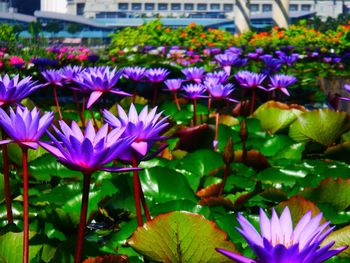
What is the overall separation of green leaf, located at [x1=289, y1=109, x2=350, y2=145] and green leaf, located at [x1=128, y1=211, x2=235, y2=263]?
113 centimetres

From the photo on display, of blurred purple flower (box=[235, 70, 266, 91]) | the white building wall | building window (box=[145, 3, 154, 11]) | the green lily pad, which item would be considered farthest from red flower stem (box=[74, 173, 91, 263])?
the white building wall

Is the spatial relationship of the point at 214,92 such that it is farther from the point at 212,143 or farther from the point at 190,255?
the point at 190,255

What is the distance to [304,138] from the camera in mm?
1841

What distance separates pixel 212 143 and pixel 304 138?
31cm

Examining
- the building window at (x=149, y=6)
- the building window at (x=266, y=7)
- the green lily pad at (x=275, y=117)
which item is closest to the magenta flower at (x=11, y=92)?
the green lily pad at (x=275, y=117)

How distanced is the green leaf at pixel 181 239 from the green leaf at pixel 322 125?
1.13 metres

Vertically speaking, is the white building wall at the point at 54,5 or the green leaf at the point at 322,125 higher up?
the white building wall at the point at 54,5

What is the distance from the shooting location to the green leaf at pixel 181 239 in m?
0.74

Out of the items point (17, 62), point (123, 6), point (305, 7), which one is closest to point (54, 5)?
point (123, 6)

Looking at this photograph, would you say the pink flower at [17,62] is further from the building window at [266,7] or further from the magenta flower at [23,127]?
the building window at [266,7]

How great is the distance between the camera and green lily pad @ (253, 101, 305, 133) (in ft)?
6.60

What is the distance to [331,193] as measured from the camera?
45.3 inches

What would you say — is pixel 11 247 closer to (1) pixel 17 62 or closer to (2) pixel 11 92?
(2) pixel 11 92

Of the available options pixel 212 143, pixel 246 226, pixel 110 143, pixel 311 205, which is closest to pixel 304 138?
pixel 212 143
